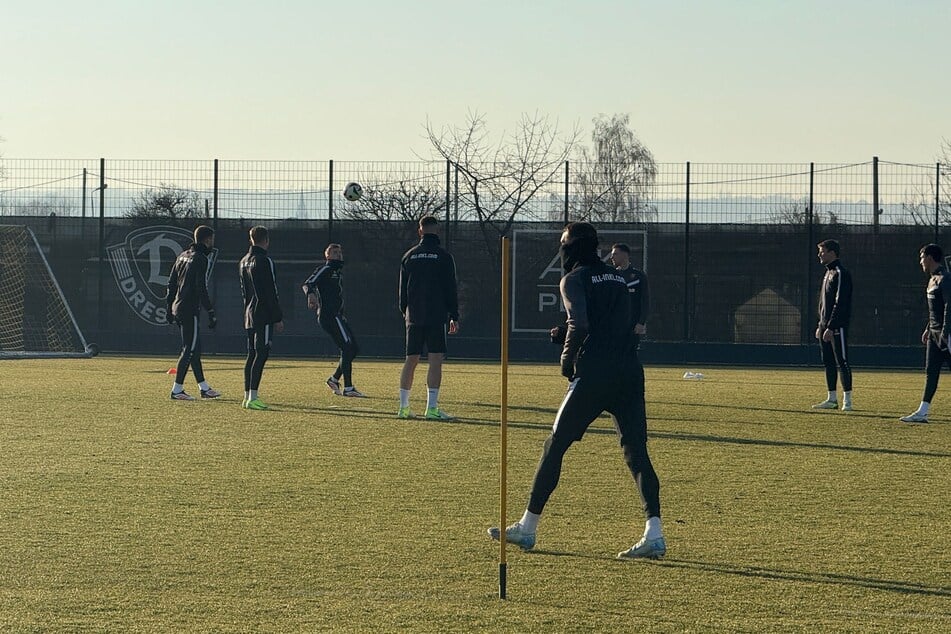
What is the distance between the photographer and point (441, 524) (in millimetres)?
8375

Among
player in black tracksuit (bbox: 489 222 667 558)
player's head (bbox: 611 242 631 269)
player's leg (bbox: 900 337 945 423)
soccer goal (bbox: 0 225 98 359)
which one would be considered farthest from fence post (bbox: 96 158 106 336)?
player in black tracksuit (bbox: 489 222 667 558)

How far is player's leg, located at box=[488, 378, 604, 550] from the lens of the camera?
7.42 meters

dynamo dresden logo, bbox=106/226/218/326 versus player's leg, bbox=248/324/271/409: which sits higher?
dynamo dresden logo, bbox=106/226/218/326

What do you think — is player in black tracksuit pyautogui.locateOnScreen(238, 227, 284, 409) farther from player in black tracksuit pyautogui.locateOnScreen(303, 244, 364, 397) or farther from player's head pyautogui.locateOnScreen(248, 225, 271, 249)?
player in black tracksuit pyautogui.locateOnScreen(303, 244, 364, 397)

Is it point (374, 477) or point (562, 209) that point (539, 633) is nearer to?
point (374, 477)

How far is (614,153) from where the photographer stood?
68688 millimetres

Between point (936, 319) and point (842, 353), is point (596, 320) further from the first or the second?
point (842, 353)

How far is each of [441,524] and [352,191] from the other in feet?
70.6

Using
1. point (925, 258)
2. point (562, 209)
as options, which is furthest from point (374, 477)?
point (562, 209)

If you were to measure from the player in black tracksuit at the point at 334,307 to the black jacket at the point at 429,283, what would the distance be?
3636mm

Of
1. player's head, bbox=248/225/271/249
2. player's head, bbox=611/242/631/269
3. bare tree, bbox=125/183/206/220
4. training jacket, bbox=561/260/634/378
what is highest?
bare tree, bbox=125/183/206/220

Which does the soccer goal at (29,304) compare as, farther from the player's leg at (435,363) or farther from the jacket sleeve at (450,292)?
the jacket sleeve at (450,292)

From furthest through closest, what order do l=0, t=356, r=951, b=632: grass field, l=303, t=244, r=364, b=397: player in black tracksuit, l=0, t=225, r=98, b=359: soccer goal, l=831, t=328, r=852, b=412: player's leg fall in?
l=0, t=225, r=98, b=359: soccer goal → l=303, t=244, r=364, b=397: player in black tracksuit → l=831, t=328, r=852, b=412: player's leg → l=0, t=356, r=951, b=632: grass field

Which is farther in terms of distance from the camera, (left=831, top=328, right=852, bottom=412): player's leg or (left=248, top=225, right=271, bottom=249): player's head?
(left=831, top=328, right=852, bottom=412): player's leg
